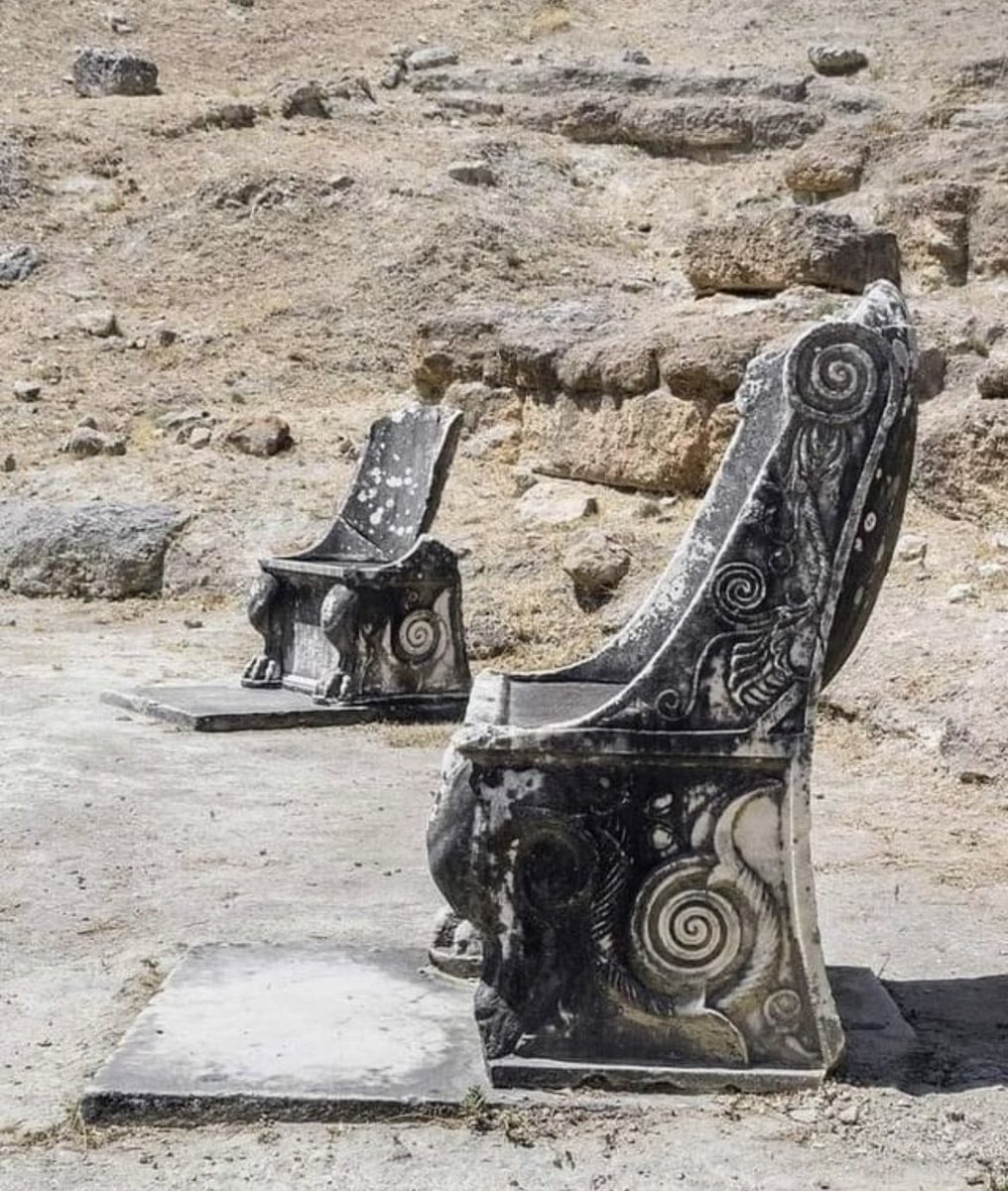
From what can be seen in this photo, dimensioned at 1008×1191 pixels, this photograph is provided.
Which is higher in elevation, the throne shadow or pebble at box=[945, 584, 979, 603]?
pebble at box=[945, 584, 979, 603]

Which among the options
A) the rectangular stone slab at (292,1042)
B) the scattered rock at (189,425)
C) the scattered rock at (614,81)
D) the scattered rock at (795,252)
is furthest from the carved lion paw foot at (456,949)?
the scattered rock at (614,81)

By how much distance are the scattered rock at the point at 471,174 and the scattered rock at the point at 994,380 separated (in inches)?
361

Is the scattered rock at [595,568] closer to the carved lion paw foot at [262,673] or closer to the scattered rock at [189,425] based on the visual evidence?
the carved lion paw foot at [262,673]

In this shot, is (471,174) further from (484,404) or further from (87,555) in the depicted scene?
(87,555)

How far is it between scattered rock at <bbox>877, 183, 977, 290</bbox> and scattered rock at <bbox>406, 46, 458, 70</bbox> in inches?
445

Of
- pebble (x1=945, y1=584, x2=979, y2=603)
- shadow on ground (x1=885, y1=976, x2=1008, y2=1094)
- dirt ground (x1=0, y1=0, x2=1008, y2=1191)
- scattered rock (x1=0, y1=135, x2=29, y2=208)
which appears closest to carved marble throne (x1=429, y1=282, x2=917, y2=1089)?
dirt ground (x1=0, y1=0, x2=1008, y2=1191)

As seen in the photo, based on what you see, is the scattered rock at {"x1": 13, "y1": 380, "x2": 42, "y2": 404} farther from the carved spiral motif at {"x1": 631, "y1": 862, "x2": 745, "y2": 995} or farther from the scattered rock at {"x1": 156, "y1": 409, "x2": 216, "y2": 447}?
the carved spiral motif at {"x1": 631, "y1": 862, "x2": 745, "y2": 995}

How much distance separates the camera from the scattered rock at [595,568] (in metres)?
11.0

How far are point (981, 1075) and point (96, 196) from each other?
1762cm

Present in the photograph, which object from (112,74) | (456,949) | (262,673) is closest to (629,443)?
(262,673)

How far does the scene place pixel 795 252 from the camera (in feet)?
42.9

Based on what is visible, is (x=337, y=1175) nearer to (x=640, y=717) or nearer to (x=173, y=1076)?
(x=173, y=1076)

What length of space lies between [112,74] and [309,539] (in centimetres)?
1261

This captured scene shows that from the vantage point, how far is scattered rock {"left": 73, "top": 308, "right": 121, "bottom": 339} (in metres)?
16.9
